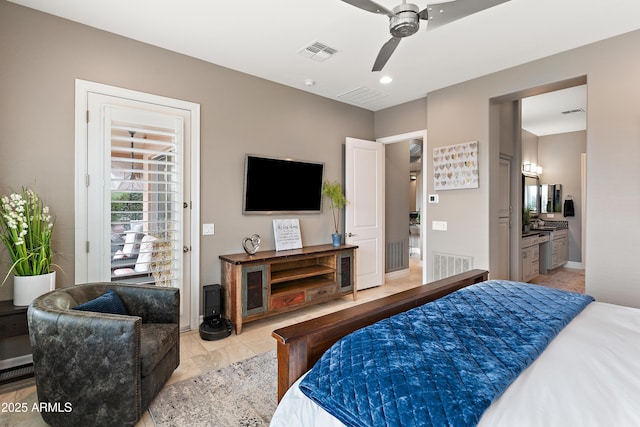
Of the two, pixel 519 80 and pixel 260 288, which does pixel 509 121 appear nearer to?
pixel 519 80

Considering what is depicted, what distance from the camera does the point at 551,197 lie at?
6949 millimetres

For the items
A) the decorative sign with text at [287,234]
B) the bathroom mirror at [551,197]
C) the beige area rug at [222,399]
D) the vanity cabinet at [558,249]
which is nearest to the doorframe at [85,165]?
the decorative sign with text at [287,234]

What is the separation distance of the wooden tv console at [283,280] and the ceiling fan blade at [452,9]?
266cm

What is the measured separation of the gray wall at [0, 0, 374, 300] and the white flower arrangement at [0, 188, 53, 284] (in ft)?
0.53

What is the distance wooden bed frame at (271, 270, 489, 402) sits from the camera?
4.43ft

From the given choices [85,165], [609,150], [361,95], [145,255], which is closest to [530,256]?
[609,150]

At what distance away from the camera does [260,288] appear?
351cm

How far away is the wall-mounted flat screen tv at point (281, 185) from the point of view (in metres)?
3.87

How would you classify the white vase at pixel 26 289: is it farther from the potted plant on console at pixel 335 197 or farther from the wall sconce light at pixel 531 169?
the wall sconce light at pixel 531 169

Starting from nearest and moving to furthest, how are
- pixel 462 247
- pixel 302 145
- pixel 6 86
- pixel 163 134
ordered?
pixel 6 86
pixel 163 134
pixel 462 247
pixel 302 145

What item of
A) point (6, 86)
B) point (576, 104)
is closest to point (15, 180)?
point (6, 86)

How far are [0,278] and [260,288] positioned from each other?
7.06ft

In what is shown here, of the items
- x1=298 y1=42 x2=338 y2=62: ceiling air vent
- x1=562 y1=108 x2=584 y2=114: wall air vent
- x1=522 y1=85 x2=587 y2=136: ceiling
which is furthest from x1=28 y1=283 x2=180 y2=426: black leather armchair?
x1=562 y1=108 x2=584 y2=114: wall air vent

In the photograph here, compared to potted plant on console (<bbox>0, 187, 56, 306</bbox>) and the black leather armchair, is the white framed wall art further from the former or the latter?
potted plant on console (<bbox>0, 187, 56, 306</bbox>)
